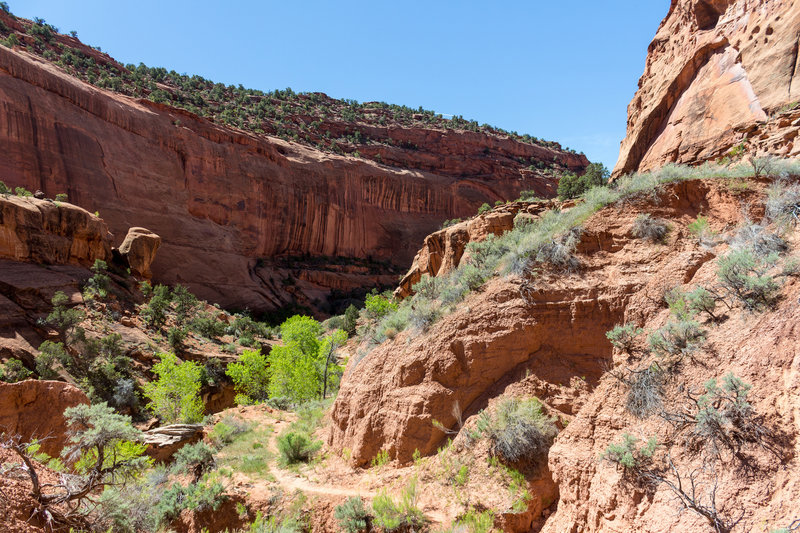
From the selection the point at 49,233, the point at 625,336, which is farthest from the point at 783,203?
the point at 49,233

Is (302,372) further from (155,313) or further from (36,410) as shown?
(155,313)

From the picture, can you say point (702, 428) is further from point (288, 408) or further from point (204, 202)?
point (204, 202)

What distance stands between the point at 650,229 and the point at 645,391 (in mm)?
3456

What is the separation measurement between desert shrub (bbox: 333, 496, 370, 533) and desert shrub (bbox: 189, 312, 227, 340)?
25.4 m

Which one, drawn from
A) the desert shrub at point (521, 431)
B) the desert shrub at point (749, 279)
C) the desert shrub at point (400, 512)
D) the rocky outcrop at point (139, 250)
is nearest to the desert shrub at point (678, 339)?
the desert shrub at point (749, 279)

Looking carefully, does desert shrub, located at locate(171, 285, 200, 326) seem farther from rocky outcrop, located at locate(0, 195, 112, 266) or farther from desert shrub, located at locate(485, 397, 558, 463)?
desert shrub, located at locate(485, 397, 558, 463)

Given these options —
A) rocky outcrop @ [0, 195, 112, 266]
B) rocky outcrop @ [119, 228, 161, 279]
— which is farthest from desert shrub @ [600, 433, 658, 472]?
rocky outcrop @ [119, 228, 161, 279]

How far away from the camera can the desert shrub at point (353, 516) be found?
6199 mm

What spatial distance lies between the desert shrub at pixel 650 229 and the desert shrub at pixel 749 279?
5.08 feet

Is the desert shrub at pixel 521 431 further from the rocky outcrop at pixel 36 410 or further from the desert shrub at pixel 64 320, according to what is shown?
the desert shrub at pixel 64 320

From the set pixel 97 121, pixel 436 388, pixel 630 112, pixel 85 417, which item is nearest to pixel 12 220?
pixel 97 121

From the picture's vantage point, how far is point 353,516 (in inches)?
249

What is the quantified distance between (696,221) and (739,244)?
1152 mm

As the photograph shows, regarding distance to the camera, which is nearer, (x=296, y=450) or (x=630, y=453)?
(x=630, y=453)
